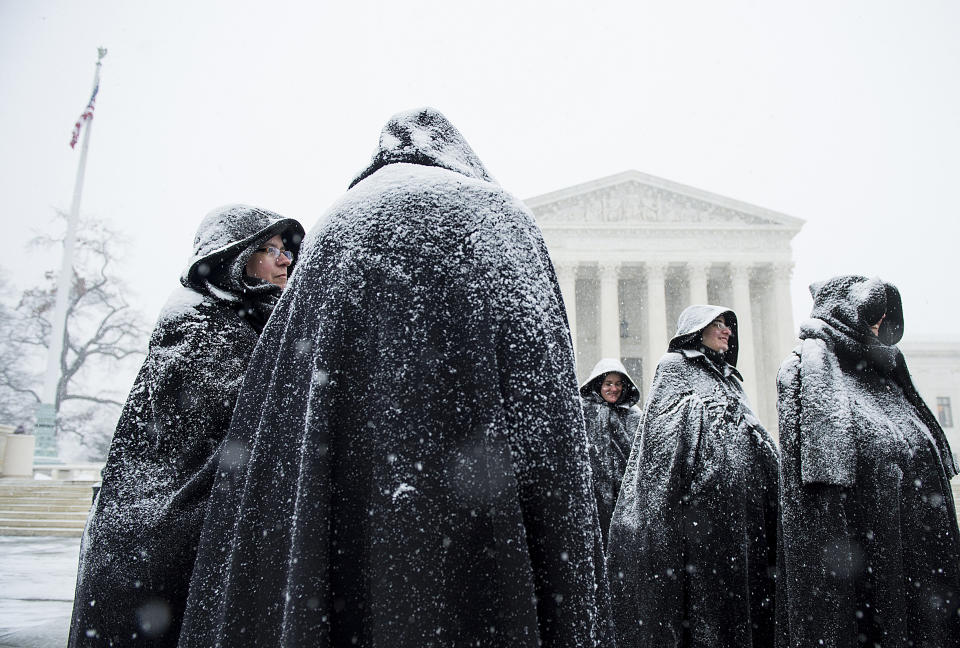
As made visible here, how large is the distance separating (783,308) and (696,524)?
41.8 m

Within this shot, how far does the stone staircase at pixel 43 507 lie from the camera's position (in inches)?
498

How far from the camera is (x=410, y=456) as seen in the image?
1.19 meters

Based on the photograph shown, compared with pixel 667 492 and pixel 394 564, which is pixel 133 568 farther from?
pixel 667 492

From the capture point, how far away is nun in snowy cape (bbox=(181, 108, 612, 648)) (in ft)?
3.79

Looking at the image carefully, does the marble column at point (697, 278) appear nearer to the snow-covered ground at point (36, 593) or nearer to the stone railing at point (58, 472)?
the stone railing at point (58, 472)

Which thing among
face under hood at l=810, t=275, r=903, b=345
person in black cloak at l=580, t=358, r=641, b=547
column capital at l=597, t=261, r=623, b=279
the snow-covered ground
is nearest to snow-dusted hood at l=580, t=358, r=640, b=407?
person in black cloak at l=580, t=358, r=641, b=547

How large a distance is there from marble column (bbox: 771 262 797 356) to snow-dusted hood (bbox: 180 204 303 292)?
42.7 m

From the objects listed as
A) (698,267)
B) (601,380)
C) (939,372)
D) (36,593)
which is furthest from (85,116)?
(939,372)

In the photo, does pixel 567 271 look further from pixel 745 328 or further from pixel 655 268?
pixel 745 328

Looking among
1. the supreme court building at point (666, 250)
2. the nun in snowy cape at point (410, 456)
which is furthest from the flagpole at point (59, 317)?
the supreme court building at point (666, 250)

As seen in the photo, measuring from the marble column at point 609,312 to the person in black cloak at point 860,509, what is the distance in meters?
37.1

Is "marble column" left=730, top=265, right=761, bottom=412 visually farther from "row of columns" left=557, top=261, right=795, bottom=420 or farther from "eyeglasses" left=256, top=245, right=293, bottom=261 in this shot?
"eyeglasses" left=256, top=245, right=293, bottom=261

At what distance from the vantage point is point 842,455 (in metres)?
3.49

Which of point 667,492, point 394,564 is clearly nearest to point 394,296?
point 394,564
